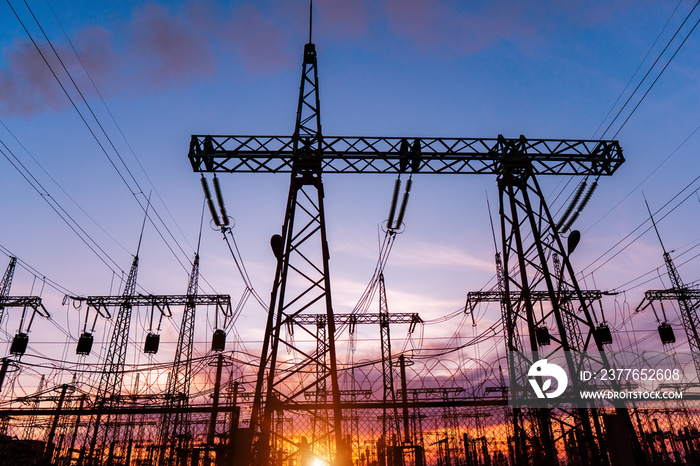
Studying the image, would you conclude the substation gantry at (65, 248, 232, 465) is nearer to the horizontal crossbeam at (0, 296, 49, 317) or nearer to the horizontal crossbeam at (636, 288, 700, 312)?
the horizontal crossbeam at (0, 296, 49, 317)

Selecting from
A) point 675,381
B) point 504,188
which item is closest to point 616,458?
point 504,188

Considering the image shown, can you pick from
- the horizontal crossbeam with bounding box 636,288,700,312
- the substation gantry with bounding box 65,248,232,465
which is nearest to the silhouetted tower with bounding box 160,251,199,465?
the substation gantry with bounding box 65,248,232,465

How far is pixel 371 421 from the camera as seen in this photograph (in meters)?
14.7

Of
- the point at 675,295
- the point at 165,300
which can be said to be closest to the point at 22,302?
the point at 165,300

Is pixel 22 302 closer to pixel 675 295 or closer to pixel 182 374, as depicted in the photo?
pixel 182 374

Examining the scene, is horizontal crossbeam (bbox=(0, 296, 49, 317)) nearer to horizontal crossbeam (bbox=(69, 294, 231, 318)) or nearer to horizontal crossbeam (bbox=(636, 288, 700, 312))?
horizontal crossbeam (bbox=(69, 294, 231, 318))

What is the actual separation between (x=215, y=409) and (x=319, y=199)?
5.36m

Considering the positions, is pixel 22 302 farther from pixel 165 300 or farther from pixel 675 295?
pixel 675 295

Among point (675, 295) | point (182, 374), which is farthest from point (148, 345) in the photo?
point (675, 295)

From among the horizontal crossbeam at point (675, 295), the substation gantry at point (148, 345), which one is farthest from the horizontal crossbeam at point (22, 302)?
the horizontal crossbeam at point (675, 295)

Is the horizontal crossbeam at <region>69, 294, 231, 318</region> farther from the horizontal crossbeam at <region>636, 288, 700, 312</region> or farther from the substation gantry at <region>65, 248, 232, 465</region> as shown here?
the horizontal crossbeam at <region>636, 288, 700, 312</region>

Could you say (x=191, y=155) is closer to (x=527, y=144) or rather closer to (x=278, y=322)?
(x=278, y=322)

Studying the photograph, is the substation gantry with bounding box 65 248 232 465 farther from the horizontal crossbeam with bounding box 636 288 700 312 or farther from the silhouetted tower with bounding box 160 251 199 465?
the horizontal crossbeam with bounding box 636 288 700 312

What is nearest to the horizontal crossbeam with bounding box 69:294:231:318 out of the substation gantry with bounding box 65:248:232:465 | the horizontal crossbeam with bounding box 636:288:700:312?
the substation gantry with bounding box 65:248:232:465
